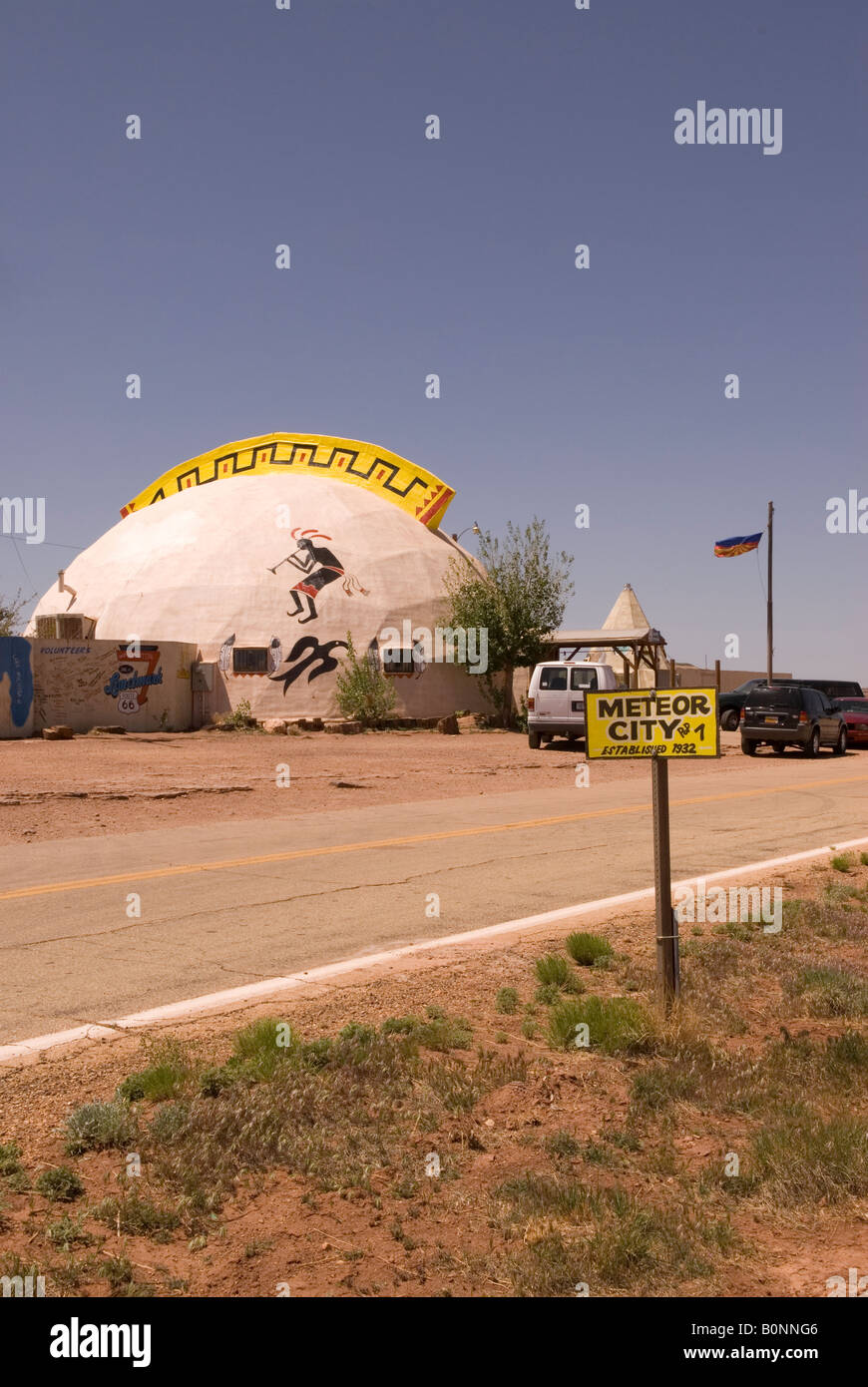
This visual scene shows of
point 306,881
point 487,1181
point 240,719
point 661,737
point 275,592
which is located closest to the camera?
point 487,1181

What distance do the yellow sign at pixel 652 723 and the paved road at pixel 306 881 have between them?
2.61 m

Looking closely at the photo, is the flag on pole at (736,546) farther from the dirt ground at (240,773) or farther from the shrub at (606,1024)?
the shrub at (606,1024)

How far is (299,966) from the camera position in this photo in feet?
25.2

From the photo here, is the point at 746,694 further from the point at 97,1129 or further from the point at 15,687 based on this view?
the point at 97,1129

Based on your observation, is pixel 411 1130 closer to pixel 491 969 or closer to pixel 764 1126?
pixel 764 1126

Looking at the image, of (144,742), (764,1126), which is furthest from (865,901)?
(144,742)

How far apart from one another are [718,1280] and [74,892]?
7.72 meters

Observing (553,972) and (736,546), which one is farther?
(736,546)

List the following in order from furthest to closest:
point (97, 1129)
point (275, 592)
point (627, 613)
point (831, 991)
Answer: point (627, 613), point (275, 592), point (831, 991), point (97, 1129)

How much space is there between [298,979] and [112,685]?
32.0 meters

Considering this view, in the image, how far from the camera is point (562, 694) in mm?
29469

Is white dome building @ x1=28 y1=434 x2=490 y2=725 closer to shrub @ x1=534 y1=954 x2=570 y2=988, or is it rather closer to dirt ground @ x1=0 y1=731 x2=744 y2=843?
dirt ground @ x1=0 y1=731 x2=744 y2=843

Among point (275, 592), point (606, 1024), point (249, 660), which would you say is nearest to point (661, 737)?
point (606, 1024)
